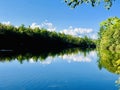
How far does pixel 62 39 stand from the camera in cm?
16738

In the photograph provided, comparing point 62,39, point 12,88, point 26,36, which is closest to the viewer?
point 12,88

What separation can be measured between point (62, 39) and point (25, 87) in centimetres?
14090

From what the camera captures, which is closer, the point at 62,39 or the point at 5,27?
the point at 5,27

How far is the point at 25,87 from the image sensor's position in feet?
87.7

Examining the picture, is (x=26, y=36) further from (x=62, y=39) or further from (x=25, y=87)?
(x=25, y=87)

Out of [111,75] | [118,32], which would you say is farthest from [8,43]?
[111,75]

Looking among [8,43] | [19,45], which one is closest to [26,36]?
[19,45]

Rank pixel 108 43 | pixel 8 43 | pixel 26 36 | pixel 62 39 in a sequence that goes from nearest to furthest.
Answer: pixel 108 43
pixel 8 43
pixel 26 36
pixel 62 39

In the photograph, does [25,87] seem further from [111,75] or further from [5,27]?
[5,27]

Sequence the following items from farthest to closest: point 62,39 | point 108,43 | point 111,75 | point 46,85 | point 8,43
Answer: point 62,39 → point 8,43 → point 108,43 → point 111,75 → point 46,85

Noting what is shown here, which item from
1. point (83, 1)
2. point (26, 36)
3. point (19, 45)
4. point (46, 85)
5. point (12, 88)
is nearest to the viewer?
point (83, 1)

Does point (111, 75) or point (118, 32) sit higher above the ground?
point (118, 32)

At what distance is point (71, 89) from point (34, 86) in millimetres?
3592

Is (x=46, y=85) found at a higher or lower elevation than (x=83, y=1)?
lower
